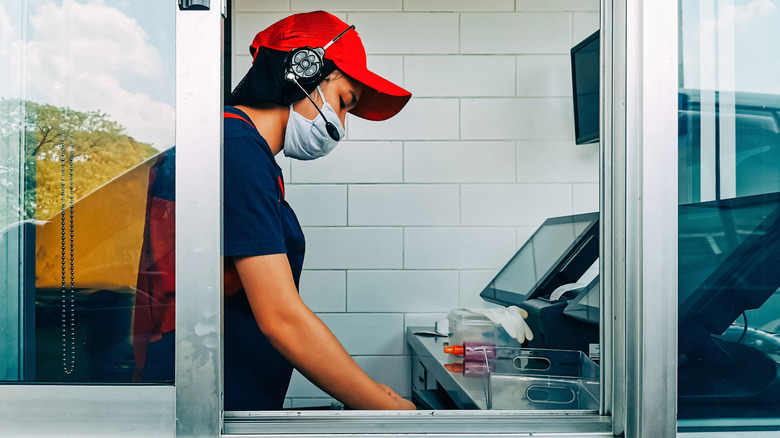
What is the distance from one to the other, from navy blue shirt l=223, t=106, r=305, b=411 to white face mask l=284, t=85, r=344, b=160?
0.15 m

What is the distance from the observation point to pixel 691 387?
0.84m

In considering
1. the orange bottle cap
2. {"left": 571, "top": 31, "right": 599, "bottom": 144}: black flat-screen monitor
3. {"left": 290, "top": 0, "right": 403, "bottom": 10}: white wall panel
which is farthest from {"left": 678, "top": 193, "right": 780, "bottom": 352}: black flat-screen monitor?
{"left": 290, "top": 0, "right": 403, "bottom": 10}: white wall panel

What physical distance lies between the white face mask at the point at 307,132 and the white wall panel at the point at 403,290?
1017mm

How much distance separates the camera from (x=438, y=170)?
7.38 ft

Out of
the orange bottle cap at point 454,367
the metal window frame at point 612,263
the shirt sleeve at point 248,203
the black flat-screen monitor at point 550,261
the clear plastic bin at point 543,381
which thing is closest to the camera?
the metal window frame at point 612,263

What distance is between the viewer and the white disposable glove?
5.01 feet

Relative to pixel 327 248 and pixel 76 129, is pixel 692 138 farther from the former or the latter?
pixel 327 248

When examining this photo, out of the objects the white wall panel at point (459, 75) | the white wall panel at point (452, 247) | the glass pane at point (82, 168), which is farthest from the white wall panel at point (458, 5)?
the glass pane at point (82, 168)

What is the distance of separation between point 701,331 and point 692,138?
28 cm

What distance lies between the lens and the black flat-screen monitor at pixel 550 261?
151 centimetres

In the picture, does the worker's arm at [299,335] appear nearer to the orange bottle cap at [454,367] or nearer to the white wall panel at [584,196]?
the orange bottle cap at [454,367]

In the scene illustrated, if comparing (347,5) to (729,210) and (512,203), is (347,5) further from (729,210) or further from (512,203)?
(729,210)

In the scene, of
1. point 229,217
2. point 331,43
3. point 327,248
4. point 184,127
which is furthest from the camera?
point 327,248

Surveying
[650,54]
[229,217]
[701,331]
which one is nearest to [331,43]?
[229,217]
